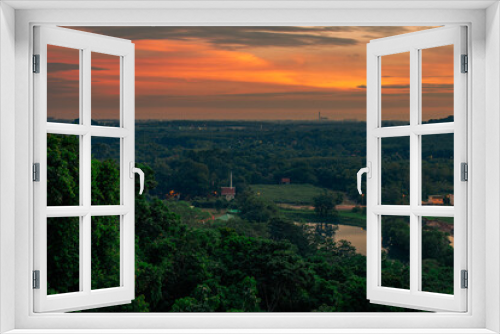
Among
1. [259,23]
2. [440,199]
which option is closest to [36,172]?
[259,23]

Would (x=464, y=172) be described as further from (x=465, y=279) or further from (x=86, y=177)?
(x=86, y=177)

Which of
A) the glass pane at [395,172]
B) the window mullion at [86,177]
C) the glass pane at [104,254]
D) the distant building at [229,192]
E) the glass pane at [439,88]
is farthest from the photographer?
the distant building at [229,192]

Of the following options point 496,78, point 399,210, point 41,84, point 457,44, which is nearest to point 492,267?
point 399,210

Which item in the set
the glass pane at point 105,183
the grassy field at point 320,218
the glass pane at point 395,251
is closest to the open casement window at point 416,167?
the glass pane at point 105,183

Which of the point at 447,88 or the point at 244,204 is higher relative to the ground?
the point at 447,88

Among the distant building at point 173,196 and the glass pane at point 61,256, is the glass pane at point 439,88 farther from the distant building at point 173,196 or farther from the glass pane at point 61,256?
the glass pane at point 61,256

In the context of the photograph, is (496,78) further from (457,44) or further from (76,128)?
(76,128)

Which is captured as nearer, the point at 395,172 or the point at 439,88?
the point at 439,88
